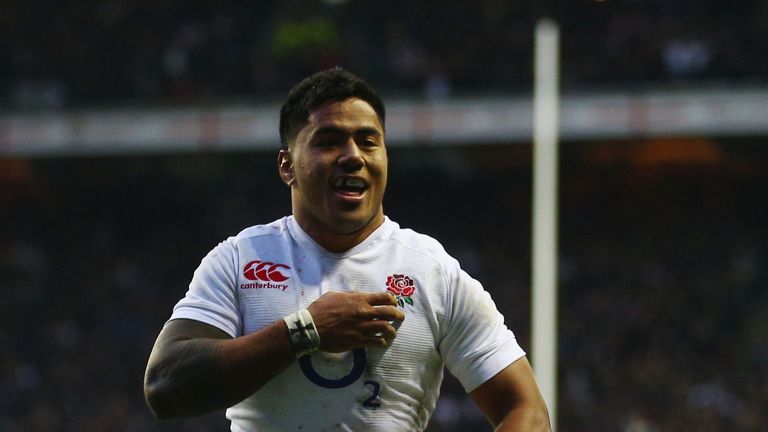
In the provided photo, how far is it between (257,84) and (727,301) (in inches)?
265

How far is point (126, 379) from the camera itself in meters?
17.5

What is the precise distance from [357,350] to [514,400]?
0.41 m

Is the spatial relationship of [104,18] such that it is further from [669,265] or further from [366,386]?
[366,386]

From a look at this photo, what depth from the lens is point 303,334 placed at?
10.2 ft

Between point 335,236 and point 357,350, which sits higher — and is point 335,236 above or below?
above

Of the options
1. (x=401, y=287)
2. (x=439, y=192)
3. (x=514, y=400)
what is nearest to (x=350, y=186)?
(x=401, y=287)

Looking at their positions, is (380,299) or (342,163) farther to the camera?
(342,163)

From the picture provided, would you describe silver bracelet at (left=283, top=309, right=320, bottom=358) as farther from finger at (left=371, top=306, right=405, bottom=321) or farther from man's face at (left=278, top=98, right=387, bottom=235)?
man's face at (left=278, top=98, right=387, bottom=235)

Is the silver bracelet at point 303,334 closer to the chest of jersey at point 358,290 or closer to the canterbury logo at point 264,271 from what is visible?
the chest of jersey at point 358,290

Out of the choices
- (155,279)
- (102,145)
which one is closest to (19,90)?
(102,145)

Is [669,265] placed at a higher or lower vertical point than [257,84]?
lower

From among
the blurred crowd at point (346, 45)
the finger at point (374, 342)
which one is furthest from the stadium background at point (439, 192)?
the finger at point (374, 342)

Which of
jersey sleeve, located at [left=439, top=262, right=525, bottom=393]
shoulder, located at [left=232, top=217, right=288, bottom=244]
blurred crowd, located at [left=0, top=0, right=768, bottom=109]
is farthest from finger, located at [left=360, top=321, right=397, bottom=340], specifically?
blurred crowd, located at [left=0, top=0, right=768, bottom=109]

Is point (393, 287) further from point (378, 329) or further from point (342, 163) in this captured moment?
point (342, 163)
